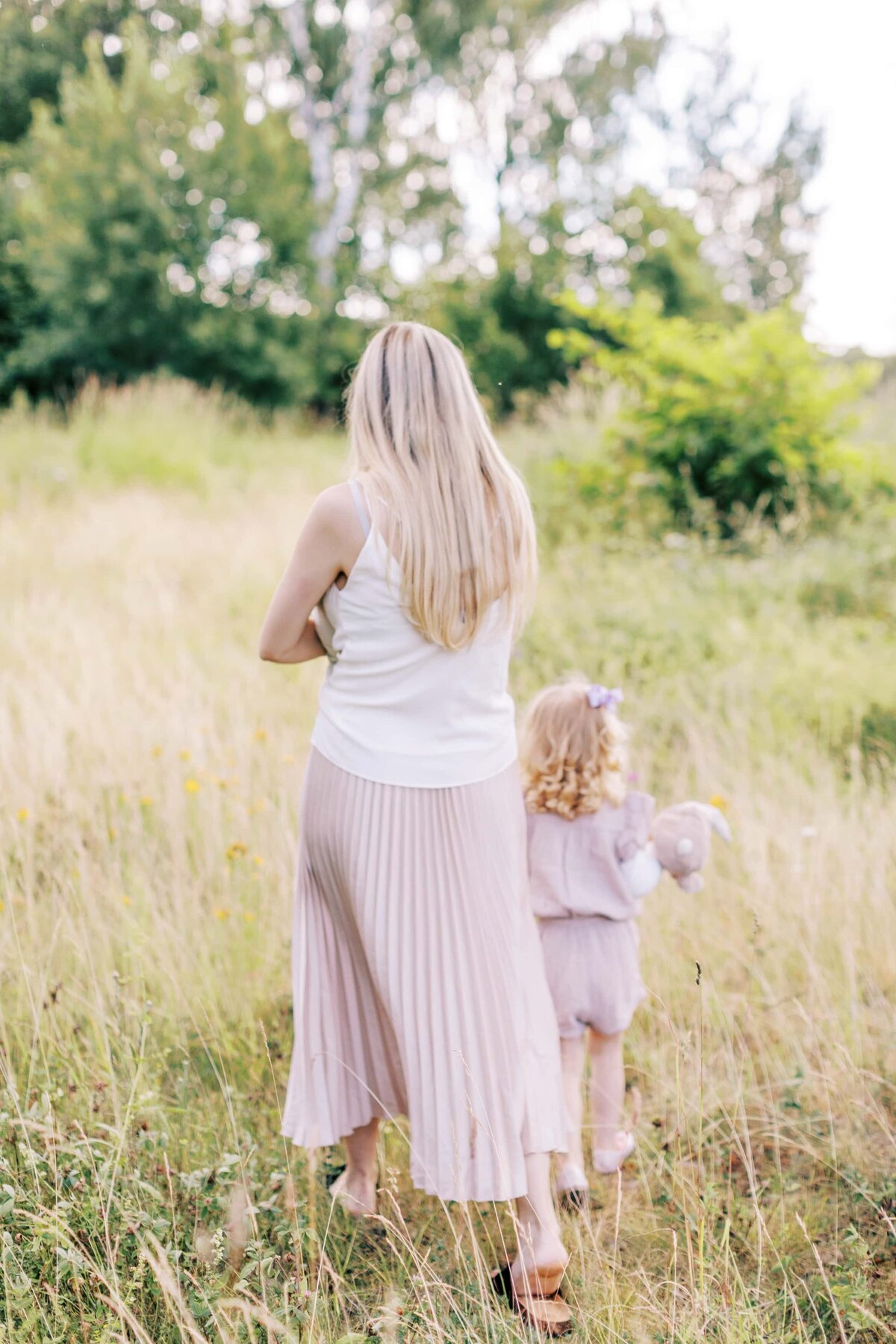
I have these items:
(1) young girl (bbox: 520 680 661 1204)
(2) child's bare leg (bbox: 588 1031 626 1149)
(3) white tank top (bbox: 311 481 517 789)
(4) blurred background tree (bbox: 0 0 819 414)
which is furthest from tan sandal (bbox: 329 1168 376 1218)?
(4) blurred background tree (bbox: 0 0 819 414)

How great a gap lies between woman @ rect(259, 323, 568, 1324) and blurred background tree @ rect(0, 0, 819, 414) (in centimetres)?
1013

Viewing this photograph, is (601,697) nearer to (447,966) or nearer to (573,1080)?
(447,966)

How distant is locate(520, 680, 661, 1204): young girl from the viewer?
2320 millimetres

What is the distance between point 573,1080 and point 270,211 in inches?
479

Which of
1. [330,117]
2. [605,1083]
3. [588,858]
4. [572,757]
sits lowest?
[605,1083]

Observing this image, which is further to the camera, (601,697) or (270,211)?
(270,211)

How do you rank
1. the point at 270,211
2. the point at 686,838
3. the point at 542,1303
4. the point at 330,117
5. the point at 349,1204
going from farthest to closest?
the point at 330,117 < the point at 270,211 < the point at 686,838 < the point at 349,1204 < the point at 542,1303

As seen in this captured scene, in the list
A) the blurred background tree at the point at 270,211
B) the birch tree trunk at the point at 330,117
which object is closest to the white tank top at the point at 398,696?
the blurred background tree at the point at 270,211

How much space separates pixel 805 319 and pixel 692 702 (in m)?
3.81

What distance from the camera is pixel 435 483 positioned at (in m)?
1.87

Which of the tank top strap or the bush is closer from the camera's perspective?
the tank top strap

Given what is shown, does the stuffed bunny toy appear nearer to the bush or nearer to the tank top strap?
the tank top strap

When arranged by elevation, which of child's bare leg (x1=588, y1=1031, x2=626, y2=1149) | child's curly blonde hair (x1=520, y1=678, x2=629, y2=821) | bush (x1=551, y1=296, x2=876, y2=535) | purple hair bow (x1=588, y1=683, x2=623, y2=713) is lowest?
child's bare leg (x1=588, y1=1031, x2=626, y2=1149)

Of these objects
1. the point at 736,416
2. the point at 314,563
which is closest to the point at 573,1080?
the point at 314,563
